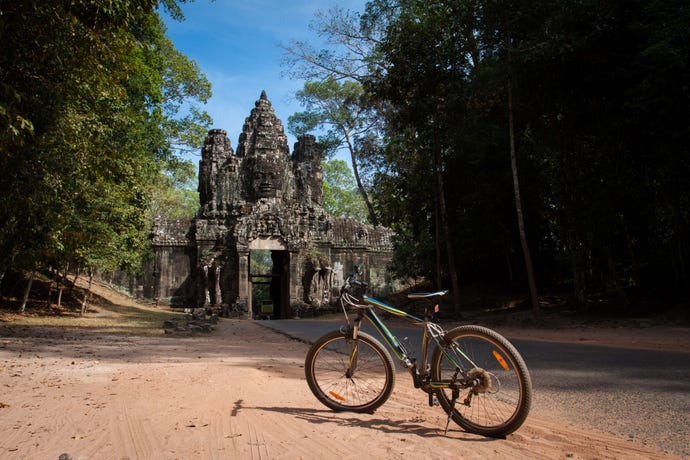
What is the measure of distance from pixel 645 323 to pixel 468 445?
872 centimetres

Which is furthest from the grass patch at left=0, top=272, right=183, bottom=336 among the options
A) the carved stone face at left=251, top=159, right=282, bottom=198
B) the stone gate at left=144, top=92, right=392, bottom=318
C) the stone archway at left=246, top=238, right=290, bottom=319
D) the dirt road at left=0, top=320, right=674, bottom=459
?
the carved stone face at left=251, top=159, right=282, bottom=198

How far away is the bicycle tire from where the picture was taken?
9.81ft

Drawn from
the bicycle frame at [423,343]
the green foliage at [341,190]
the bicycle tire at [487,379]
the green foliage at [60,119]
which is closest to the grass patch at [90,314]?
the green foliage at [60,119]

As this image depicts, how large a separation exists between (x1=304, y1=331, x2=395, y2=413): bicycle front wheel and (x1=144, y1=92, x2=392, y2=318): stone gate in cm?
1699

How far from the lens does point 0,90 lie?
7.25 m

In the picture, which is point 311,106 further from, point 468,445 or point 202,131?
point 468,445

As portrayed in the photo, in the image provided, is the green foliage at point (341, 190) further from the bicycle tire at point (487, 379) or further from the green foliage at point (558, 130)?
the bicycle tire at point (487, 379)

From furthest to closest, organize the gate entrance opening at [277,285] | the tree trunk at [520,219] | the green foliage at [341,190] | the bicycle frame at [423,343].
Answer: the green foliage at [341,190]
the gate entrance opening at [277,285]
the tree trunk at [520,219]
the bicycle frame at [423,343]

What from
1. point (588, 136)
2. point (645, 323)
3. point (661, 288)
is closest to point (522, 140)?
point (588, 136)

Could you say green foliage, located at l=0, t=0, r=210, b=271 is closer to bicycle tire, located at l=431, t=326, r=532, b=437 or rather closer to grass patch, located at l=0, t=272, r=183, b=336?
grass patch, located at l=0, t=272, r=183, b=336

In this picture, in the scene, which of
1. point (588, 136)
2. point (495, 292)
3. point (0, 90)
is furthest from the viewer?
point (495, 292)

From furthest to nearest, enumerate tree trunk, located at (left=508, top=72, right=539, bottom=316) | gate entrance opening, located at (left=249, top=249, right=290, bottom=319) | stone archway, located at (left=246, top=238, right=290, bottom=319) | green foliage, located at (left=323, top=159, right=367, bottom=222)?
1. green foliage, located at (left=323, top=159, right=367, bottom=222)
2. gate entrance opening, located at (left=249, top=249, right=290, bottom=319)
3. stone archway, located at (left=246, top=238, right=290, bottom=319)
4. tree trunk, located at (left=508, top=72, right=539, bottom=316)

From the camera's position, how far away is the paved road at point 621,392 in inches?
122

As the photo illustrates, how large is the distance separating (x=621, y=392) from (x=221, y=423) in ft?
10.2
